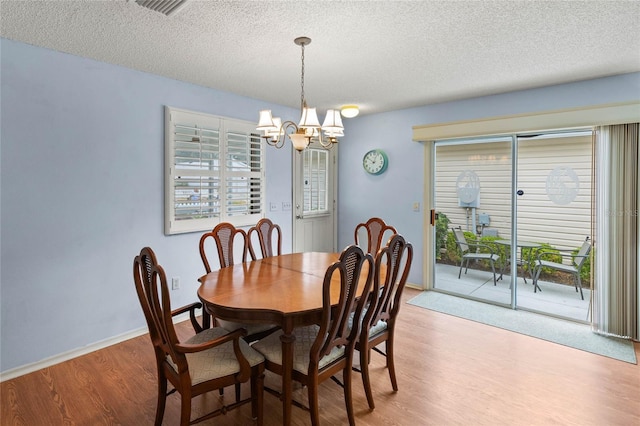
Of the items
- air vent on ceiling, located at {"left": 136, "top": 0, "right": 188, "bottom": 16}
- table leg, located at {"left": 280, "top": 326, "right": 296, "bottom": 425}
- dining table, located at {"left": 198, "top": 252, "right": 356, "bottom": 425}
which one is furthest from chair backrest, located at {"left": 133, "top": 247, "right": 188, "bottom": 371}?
air vent on ceiling, located at {"left": 136, "top": 0, "right": 188, "bottom": 16}

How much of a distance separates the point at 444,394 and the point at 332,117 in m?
2.11

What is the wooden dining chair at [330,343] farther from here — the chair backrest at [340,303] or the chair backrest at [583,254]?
the chair backrest at [583,254]

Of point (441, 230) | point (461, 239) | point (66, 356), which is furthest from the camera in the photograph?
point (441, 230)

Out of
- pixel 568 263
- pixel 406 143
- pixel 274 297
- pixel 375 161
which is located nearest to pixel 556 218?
pixel 568 263

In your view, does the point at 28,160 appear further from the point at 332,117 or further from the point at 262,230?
the point at 332,117

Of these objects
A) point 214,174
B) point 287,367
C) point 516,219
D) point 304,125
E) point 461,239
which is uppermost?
point 304,125

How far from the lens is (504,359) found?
9.38 feet

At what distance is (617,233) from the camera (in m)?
3.24

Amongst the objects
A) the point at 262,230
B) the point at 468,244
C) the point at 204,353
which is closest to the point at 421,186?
the point at 468,244

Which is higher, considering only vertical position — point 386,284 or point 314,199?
point 314,199

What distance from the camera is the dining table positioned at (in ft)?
6.00

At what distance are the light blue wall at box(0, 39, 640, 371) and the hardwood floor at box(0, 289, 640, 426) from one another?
1.24ft

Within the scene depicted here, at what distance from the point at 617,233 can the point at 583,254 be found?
49cm

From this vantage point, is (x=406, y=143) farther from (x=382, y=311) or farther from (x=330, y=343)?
Result: (x=330, y=343)
